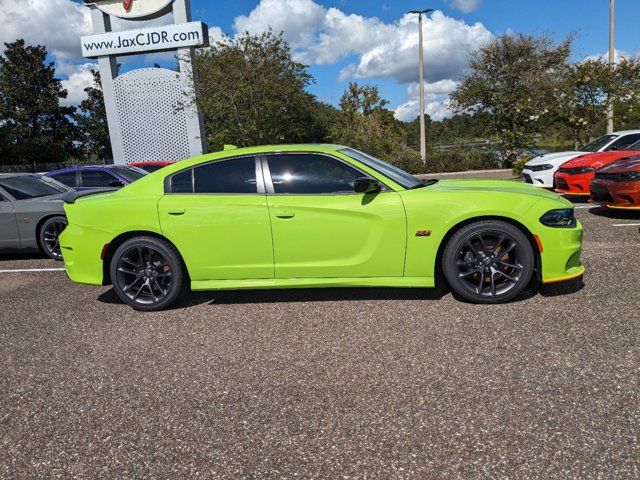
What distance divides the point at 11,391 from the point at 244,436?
1.70 m

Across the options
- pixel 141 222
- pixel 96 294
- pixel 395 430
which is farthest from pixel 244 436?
pixel 96 294

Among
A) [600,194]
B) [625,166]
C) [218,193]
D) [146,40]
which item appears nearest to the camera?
[218,193]

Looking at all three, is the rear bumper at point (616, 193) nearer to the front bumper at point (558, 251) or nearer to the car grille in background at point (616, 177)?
the car grille in background at point (616, 177)

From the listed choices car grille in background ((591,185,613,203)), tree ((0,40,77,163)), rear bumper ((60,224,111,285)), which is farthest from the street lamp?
tree ((0,40,77,163))

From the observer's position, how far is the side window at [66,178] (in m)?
9.34

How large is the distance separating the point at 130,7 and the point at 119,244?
2192cm

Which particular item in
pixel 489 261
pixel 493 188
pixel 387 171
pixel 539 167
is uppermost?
pixel 387 171

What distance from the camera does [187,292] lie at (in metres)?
4.96

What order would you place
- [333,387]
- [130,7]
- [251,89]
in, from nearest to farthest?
1. [333,387]
2. [251,89]
3. [130,7]

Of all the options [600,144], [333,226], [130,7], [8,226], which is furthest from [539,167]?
[130,7]

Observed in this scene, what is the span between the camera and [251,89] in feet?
58.1

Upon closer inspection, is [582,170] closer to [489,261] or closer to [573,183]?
[573,183]

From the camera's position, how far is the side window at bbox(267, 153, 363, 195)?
164 inches

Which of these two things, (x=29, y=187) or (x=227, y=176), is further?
(x=29, y=187)
